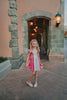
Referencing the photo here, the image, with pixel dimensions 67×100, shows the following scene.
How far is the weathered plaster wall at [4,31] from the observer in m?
4.56

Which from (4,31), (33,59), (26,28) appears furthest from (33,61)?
(26,28)

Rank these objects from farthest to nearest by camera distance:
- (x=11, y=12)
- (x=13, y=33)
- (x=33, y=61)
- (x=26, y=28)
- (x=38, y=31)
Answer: (x=38, y=31) → (x=26, y=28) → (x=13, y=33) → (x=11, y=12) → (x=33, y=61)

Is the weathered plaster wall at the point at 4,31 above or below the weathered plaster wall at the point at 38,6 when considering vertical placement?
below

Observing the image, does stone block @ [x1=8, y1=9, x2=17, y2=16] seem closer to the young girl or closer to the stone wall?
the stone wall

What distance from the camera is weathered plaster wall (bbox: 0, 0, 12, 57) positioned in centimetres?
456

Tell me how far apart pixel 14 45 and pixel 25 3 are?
3.19 metres

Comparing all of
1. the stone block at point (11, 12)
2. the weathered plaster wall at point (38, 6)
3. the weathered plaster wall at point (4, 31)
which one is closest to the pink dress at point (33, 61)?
the weathered plaster wall at point (4, 31)

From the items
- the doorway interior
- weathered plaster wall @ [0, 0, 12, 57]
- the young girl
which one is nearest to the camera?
the young girl

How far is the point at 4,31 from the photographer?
468 centimetres

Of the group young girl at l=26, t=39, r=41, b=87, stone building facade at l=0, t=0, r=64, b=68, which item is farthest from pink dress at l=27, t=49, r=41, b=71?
stone building facade at l=0, t=0, r=64, b=68

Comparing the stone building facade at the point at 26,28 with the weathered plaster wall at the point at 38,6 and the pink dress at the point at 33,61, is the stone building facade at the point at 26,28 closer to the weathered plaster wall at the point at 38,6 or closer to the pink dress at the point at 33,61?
the weathered plaster wall at the point at 38,6

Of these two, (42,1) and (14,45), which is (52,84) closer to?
(14,45)

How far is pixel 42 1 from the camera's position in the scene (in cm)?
602

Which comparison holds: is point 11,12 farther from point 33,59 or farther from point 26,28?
point 33,59
